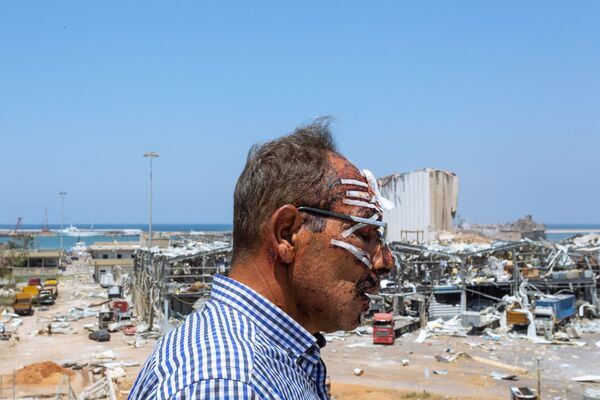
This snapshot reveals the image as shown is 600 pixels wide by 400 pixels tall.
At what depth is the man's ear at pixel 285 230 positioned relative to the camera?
1.98 m

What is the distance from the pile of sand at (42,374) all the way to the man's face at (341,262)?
1961 cm

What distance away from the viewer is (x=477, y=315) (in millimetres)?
27641

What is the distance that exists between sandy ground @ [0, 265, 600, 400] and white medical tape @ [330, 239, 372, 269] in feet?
53.0

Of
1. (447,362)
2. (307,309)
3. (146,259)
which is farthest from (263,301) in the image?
(146,259)

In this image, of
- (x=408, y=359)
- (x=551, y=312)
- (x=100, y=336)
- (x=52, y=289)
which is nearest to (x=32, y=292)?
(x=52, y=289)

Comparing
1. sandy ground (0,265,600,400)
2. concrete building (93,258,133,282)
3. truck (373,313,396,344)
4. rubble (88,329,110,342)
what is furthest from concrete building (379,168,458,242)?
rubble (88,329,110,342)

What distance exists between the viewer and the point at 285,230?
200cm

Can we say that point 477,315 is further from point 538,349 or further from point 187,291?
point 187,291

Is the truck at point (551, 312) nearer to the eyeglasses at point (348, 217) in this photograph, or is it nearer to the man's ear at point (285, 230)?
the eyeglasses at point (348, 217)

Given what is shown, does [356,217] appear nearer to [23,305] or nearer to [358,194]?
[358,194]

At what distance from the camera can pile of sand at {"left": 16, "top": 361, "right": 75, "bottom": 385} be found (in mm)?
19250

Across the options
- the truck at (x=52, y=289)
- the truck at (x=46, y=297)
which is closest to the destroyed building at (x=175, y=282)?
the truck at (x=46, y=297)

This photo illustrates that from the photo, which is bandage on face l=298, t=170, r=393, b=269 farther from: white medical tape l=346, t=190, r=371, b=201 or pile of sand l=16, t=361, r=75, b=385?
pile of sand l=16, t=361, r=75, b=385

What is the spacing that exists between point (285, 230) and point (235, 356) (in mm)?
544
